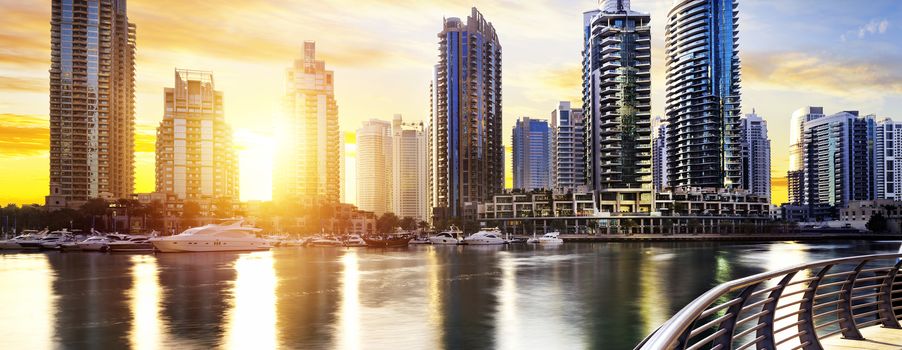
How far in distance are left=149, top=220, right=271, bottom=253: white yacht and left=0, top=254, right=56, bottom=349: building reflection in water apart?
33.8 metres

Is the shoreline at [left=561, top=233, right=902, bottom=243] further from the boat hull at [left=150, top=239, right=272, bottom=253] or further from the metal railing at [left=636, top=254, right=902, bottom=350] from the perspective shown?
the metal railing at [left=636, top=254, right=902, bottom=350]

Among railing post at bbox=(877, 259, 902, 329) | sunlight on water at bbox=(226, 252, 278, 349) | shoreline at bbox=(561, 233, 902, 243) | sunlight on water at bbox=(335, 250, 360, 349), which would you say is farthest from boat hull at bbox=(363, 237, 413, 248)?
railing post at bbox=(877, 259, 902, 329)

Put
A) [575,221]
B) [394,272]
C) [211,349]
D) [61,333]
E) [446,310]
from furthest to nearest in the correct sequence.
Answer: [575,221] → [394,272] → [446,310] → [61,333] → [211,349]

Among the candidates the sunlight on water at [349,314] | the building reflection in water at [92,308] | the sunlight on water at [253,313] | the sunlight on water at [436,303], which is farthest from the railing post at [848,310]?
the building reflection in water at [92,308]

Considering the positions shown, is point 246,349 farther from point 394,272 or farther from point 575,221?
point 575,221

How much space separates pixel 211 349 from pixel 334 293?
804 inches

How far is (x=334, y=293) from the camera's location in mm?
47031

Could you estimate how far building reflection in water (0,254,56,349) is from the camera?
30.2 meters

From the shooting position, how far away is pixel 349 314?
119 ft

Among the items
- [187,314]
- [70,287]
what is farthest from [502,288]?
[70,287]

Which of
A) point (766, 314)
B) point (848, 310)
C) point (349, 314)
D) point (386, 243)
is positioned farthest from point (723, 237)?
point (766, 314)

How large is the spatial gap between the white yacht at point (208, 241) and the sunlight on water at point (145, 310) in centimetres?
3696

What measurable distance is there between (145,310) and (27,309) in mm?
7798

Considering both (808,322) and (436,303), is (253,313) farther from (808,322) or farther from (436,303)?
(808,322)
